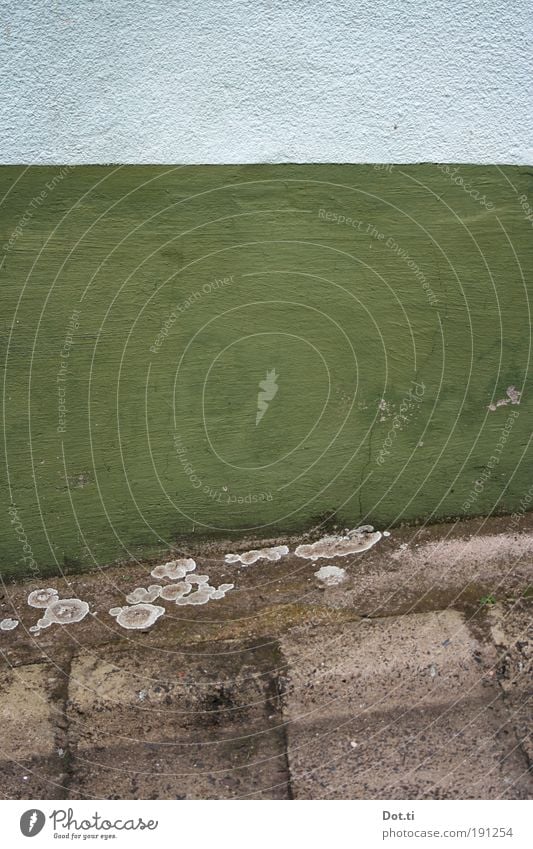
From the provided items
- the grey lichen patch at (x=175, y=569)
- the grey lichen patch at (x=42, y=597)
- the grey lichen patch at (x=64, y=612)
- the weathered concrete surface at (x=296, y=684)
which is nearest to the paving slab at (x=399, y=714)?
the weathered concrete surface at (x=296, y=684)

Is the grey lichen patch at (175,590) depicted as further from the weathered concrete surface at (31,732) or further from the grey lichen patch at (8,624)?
the grey lichen patch at (8,624)

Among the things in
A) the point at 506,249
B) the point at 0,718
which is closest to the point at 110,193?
the point at 506,249

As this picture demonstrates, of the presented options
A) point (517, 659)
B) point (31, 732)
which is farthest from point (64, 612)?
point (517, 659)

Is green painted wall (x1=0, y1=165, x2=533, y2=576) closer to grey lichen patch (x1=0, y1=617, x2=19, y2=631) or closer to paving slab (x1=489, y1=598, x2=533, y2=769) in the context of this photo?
grey lichen patch (x1=0, y1=617, x2=19, y2=631)

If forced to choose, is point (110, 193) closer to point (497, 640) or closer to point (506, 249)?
point (506, 249)

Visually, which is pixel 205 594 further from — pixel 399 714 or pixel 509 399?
pixel 509 399

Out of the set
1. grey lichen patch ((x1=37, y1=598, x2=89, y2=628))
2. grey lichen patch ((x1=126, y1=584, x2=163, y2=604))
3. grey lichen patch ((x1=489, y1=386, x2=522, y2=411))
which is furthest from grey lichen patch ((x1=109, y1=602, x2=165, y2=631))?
grey lichen patch ((x1=489, y1=386, x2=522, y2=411))
